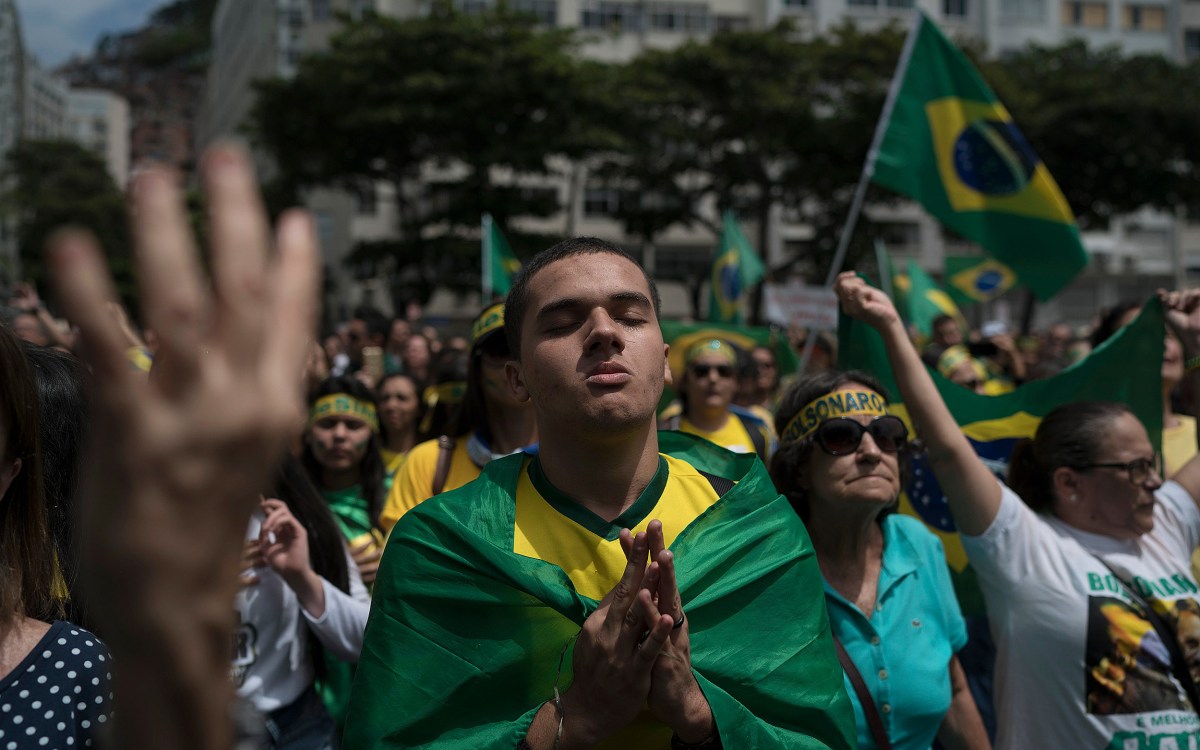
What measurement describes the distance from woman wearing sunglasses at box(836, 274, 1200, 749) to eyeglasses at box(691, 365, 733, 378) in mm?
2768

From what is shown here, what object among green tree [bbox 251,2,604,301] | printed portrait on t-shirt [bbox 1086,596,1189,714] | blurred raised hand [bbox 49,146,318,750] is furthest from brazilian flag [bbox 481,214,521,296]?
green tree [bbox 251,2,604,301]

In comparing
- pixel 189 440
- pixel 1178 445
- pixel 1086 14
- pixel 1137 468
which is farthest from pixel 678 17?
pixel 189 440

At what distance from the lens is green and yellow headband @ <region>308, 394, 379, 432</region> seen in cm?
505

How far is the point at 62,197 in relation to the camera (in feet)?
164

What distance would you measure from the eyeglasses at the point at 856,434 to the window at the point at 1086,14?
2074 inches

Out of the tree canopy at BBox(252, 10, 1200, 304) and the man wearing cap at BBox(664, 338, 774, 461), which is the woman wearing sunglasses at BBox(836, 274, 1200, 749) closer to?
the man wearing cap at BBox(664, 338, 774, 461)

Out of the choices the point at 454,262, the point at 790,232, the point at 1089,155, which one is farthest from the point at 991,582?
the point at 790,232

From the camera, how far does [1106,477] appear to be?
3.37 m

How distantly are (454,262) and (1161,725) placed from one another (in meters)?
29.0

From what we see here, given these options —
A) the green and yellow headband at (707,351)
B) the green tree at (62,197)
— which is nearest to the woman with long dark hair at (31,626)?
the green and yellow headband at (707,351)

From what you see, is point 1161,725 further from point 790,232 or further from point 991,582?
point 790,232

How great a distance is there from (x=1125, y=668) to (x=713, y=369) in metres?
3.29

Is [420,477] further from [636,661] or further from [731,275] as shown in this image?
[731,275]

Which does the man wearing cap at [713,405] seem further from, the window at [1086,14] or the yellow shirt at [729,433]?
the window at [1086,14]
